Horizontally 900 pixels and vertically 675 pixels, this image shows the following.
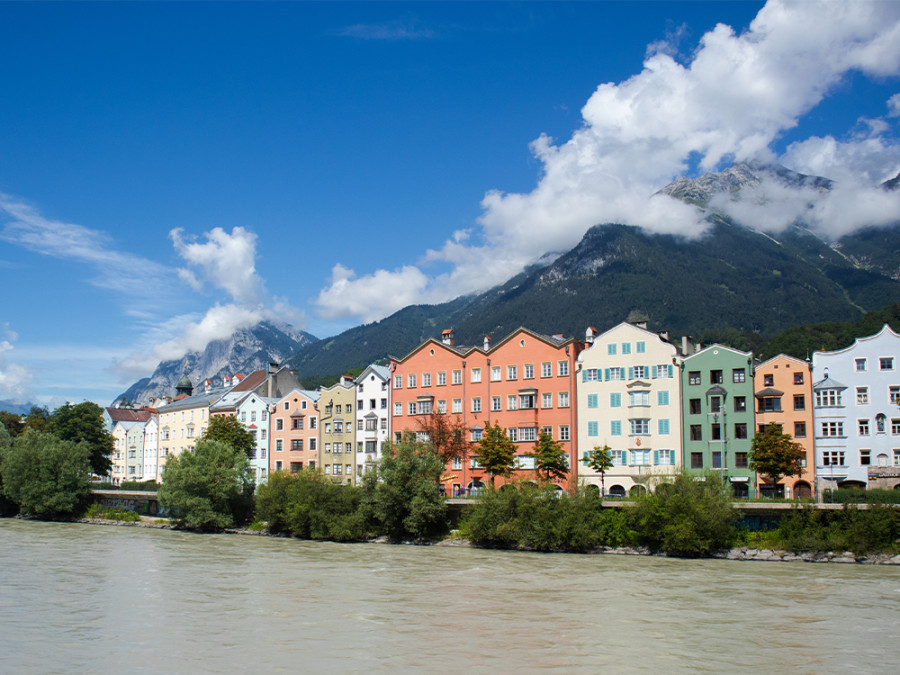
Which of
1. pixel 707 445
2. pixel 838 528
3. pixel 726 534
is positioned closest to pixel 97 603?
pixel 726 534

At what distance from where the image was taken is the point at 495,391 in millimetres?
77812

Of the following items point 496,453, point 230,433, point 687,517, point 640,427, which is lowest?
point 687,517

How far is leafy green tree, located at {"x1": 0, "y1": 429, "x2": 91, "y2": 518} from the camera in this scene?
78.8 meters

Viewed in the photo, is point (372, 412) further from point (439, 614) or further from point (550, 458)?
point (439, 614)

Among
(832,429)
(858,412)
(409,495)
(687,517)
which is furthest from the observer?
(832,429)

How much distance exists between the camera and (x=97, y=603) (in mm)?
35094

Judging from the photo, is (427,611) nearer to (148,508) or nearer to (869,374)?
(869,374)

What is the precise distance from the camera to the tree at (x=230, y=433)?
3334 inches

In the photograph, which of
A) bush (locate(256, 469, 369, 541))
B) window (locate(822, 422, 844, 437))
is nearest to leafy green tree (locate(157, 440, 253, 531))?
bush (locate(256, 469, 369, 541))

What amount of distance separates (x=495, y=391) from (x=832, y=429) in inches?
1179

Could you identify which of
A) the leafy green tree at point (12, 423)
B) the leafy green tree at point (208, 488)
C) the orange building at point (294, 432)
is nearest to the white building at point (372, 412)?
the orange building at point (294, 432)

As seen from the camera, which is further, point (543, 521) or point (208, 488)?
point (208, 488)

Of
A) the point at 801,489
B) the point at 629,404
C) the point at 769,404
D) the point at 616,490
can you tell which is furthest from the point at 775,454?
the point at 616,490

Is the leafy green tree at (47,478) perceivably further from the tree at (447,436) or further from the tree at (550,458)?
the tree at (550,458)
